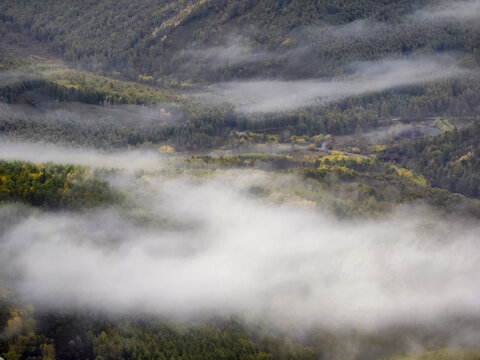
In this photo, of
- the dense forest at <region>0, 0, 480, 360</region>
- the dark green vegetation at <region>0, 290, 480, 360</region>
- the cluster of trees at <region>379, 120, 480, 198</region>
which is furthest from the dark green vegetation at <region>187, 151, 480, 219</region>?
the dark green vegetation at <region>0, 290, 480, 360</region>

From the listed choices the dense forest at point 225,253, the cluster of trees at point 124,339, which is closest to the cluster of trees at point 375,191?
the dense forest at point 225,253

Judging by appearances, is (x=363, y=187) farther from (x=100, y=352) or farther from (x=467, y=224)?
(x=100, y=352)

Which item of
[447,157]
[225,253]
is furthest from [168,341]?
[447,157]

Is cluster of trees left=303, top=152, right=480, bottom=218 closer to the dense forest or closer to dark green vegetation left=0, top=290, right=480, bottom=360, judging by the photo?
the dense forest

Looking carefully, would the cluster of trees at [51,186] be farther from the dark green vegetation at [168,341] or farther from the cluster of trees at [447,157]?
the cluster of trees at [447,157]

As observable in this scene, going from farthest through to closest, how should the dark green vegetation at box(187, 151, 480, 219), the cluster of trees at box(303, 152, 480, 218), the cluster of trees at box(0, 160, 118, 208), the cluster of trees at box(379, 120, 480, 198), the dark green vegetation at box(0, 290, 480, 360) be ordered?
the cluster of trees at box(379, 120, 480, 198)
the dark green vegetation at box(187, 151, 480, 219)
the cluster of trees at box(303, 152, 480, 218)
the cluster of trees at box(0, 160, 118, 208)
the dark green vegetation at box(0, 290, 480, 360)

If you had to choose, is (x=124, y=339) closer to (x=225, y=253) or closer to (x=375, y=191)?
(x=225, y=253)
